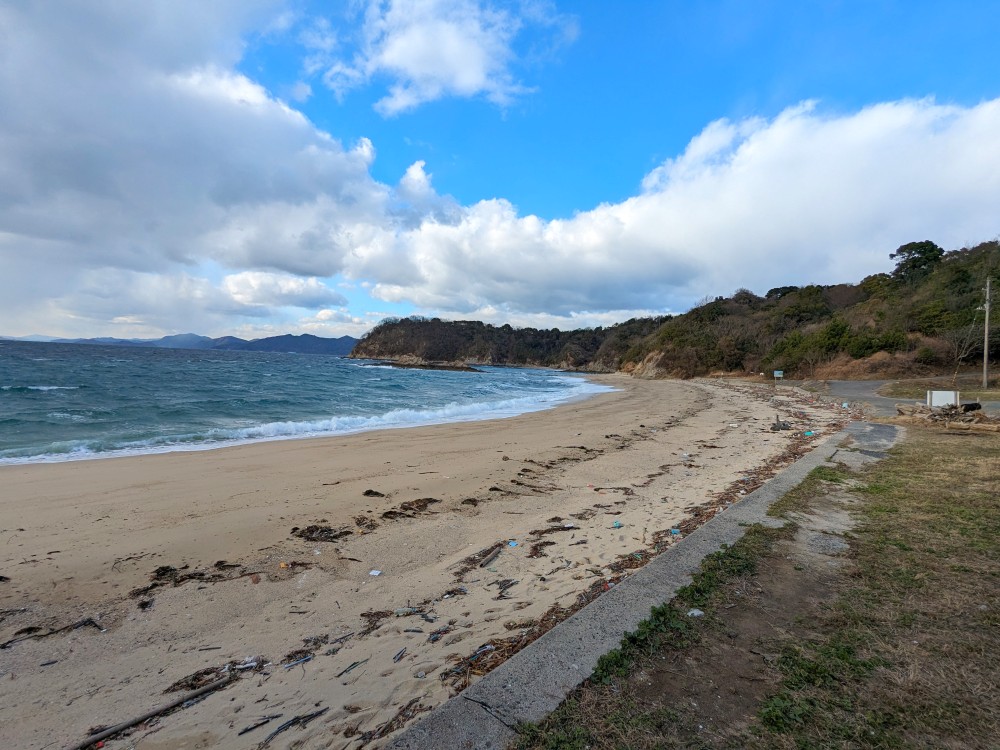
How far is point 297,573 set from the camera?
428 centimetres

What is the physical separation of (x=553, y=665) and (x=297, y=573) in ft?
9.73

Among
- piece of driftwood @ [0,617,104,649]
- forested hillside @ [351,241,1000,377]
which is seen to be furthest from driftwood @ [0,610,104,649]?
forested hillside @ [351,241,1000,377]

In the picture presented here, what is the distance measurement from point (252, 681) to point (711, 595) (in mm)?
3044

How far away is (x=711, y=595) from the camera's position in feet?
10.0

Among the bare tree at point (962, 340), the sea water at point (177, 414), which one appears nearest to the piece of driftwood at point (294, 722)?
the sea water at point (177, 414)

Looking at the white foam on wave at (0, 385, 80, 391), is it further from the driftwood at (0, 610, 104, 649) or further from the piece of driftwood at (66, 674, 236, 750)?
the piece of driftwood at (66, 674, 236, 750)

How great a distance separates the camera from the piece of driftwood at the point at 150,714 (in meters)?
2.28

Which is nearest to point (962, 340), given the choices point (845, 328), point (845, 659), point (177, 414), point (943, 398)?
point (845, 328)

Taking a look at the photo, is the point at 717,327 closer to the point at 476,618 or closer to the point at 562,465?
the point at 562,465

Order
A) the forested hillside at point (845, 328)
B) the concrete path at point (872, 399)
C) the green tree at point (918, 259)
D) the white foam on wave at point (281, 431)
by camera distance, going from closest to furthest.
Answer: the white foam on wave at point (281, 431)
the concrete path at point (872, 399)
the forested hillside at point (845, 328)
the green tree at point (918, 259)

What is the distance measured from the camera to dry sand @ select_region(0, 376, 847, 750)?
256 cm

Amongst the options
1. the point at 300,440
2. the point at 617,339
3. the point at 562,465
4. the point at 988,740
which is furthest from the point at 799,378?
the point at 617,339

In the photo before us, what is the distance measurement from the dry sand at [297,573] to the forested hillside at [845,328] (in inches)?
1245

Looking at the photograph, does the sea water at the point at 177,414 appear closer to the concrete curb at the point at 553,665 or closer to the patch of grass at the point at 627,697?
the concrete curb at the point at 553,665
